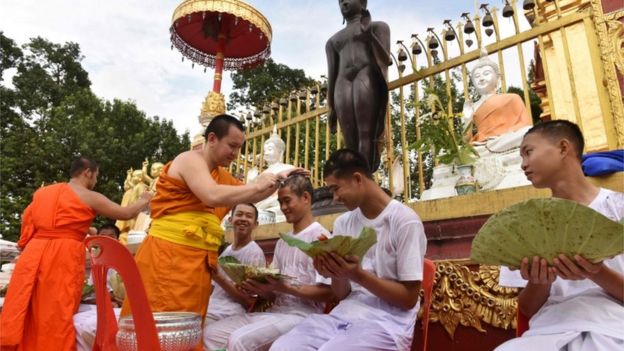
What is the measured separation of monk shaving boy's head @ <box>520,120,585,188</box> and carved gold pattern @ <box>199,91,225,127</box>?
6817 millimetres

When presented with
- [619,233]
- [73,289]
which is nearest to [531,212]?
[619,233]

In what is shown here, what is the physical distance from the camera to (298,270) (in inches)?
102

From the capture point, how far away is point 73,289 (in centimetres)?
324

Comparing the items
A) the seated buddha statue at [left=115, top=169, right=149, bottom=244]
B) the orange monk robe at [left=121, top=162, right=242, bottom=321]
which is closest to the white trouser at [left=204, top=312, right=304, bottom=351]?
the orange monk robe at [left=121, top=162, right=242, bottom=321]

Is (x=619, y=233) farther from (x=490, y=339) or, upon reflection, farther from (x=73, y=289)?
(x=73, y=289)

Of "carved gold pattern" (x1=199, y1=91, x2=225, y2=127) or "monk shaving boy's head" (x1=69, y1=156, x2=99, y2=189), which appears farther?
"carved gold pattern" (x1=199, y1=91, x2=225, y2=127)

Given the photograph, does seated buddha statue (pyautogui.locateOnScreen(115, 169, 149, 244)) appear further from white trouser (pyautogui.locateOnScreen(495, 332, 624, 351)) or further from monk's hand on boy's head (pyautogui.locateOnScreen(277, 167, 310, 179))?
white trouser (pyautogui.locateOnScreen(495, 332, 624, 351))

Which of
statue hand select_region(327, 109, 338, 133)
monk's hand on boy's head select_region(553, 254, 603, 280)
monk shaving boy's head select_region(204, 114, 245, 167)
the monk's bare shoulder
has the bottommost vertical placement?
monk's hand on boy's head select_region(553, 254, 603, 280)

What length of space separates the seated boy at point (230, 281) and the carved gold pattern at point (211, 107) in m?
5.13

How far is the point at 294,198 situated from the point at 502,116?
7.49 ft

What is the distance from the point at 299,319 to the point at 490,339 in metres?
0.97

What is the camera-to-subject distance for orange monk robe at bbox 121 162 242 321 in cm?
222

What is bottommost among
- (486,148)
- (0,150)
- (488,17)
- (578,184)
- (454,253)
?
(454,253)

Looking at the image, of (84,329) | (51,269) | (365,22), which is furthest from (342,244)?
(365,22)
